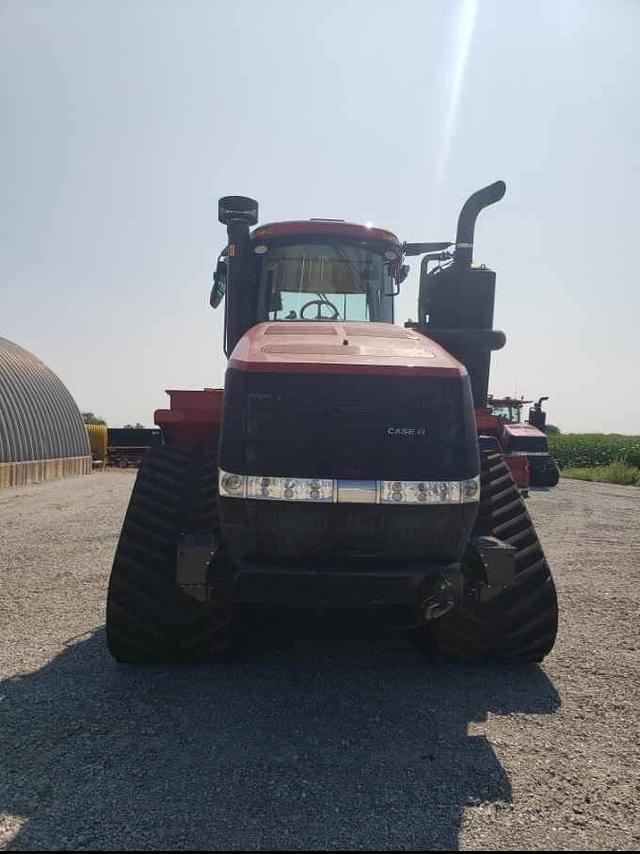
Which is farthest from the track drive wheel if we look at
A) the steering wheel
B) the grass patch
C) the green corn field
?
the green corn field

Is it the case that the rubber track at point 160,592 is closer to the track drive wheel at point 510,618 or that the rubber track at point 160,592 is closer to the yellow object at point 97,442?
the track drive wheel at point 510,618

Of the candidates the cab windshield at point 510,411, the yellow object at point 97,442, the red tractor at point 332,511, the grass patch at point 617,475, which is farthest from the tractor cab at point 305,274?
the yellow object at point 97,442

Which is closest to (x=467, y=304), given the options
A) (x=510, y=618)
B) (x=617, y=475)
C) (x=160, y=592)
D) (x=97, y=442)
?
(x=510, y=618)

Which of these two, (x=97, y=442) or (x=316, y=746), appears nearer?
(x=316, y=746)

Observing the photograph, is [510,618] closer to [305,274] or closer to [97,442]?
[305,274]

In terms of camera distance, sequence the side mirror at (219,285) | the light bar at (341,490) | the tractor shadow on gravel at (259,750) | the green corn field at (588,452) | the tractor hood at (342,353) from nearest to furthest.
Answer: the tractor shadow on gravel at (259,750), the light bar at (341,490), the tractor hood at (342,353), the side mirror at (219,285), the green corn field at (588,452)

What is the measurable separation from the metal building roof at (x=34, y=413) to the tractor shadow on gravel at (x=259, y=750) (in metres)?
16.6

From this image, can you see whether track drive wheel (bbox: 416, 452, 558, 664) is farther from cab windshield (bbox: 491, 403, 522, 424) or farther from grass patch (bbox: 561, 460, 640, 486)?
grass patch (bbox: 561, 460, 640, 486)

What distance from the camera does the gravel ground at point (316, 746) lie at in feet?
9.46

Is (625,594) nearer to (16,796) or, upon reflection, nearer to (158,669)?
(158,669)

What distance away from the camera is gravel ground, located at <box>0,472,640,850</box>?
2.88 metres

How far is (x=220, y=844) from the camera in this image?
2754 mm

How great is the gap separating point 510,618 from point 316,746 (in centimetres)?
164

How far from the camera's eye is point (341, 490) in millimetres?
3564
